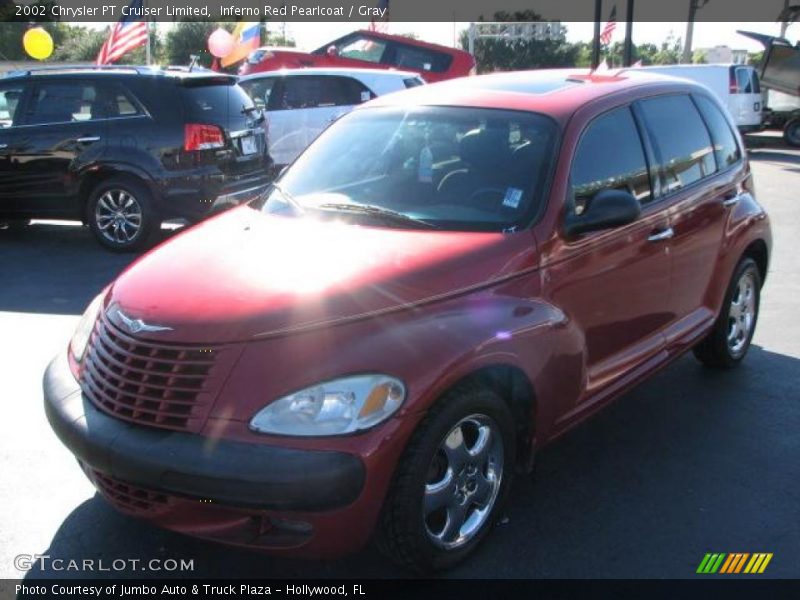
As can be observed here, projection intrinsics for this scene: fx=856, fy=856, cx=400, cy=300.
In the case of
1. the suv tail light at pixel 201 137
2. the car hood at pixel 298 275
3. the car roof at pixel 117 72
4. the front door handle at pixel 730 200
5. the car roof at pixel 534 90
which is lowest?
the suv tail light at pixel 201 137

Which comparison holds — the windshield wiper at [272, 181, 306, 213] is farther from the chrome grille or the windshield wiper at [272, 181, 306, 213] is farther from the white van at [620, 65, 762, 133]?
the white van at [620, 65, 762, 133]

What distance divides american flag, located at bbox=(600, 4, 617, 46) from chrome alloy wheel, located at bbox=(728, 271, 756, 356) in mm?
23862

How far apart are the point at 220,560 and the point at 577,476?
1681 mm

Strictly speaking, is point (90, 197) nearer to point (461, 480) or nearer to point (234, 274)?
point (234, 274)

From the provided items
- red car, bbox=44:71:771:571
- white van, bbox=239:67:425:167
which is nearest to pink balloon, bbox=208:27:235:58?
white van, bbox=239:67:425:167

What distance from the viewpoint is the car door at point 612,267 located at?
12.0ft

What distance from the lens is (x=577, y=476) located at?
4.00 metres

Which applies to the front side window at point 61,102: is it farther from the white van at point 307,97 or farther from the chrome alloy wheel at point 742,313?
the chrome alloy wheel at point 742,313

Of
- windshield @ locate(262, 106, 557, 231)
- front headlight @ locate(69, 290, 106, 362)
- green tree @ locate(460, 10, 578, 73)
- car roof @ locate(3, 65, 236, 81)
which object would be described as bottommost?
green tree @ locate(460, 10, 578, 73)

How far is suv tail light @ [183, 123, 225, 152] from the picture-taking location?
856cm

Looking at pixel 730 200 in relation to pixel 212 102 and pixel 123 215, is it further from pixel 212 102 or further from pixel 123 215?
pixel 123 215

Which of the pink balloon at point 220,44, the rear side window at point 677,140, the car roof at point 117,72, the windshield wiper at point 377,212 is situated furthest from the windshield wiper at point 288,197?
the pink balloon at point 220,44

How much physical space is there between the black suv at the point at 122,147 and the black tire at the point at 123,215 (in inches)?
0.4

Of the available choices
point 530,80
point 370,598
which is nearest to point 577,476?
point 370,598
